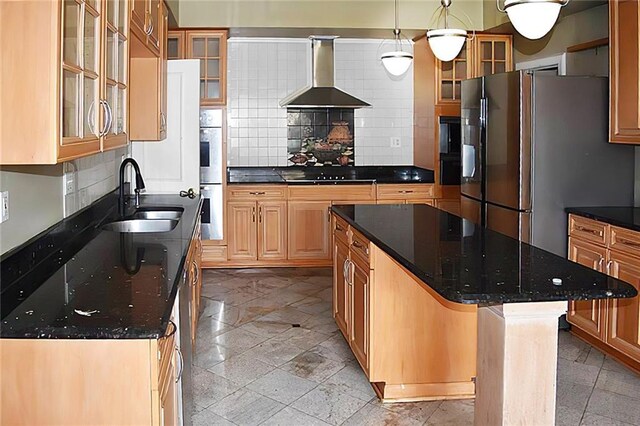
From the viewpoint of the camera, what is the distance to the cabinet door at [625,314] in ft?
12.0

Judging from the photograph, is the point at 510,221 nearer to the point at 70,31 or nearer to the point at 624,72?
the point at 624,72

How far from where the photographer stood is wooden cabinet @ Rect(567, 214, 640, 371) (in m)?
3.69

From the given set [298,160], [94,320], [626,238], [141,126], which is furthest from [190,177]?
[94,320]

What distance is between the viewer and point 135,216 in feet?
13.0

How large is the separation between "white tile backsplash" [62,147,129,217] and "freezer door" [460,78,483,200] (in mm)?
2636

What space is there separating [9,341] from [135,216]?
2359mm

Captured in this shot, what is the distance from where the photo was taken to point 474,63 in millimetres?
6543

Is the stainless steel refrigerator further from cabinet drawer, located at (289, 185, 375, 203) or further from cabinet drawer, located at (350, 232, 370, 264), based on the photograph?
cabinet drawer, located at (289, 185, 375, 203)

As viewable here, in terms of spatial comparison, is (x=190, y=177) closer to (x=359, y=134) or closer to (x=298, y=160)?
(x=298, y=160)

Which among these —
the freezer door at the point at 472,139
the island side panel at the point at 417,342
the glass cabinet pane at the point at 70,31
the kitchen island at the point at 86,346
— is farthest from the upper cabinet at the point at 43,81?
the freezer door at the point at 472,139

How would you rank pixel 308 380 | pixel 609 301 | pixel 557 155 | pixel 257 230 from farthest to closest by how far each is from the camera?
1. pixel 257 230
2. pixel 557 155
3. pixel 609 301
4. pixel 308 380

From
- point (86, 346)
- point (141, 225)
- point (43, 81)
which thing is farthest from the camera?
point (141, 225)

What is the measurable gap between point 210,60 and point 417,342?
4.12 meters

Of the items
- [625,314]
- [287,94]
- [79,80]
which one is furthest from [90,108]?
[287,94]
